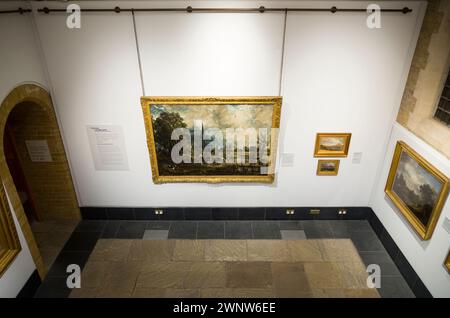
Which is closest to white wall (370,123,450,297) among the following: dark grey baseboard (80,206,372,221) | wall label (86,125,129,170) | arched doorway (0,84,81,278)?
dark grey baseboard (80,206,372,221)

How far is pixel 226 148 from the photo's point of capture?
20.7 ft

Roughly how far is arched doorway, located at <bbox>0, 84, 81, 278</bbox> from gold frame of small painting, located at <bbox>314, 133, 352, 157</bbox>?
5.25m

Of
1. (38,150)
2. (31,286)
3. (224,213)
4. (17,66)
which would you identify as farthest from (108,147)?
(224,213)

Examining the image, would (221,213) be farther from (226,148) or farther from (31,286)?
(31,286)

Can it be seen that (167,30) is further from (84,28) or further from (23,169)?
(23,169)

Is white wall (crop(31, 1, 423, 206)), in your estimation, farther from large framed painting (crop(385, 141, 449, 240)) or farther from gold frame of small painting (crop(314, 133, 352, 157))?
large framed painting (crop(385, 141, 449, 240))

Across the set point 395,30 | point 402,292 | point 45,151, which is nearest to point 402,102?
point 395,30

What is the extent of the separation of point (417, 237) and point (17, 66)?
23.9ft

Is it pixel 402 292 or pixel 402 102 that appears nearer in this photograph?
pixel 402 292

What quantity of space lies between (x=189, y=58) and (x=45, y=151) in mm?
3561

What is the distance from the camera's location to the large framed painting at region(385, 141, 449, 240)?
16.1 ft

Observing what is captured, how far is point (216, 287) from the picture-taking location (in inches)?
219

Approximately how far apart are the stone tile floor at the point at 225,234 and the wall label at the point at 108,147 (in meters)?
1.48

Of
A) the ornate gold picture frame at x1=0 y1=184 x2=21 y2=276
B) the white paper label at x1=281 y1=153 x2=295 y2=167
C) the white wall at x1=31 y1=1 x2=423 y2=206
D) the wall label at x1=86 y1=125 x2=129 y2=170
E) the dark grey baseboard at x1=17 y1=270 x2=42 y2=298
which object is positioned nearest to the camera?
the ornate gold picture frame at x1=0 y1=184 x2=21 y2=276
